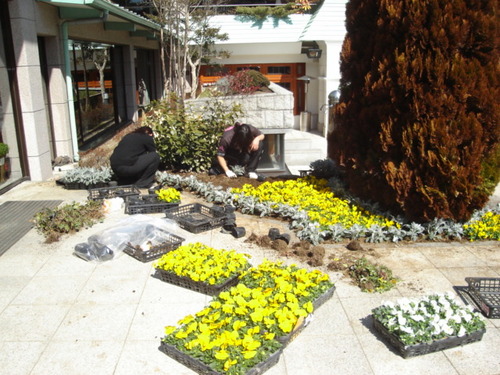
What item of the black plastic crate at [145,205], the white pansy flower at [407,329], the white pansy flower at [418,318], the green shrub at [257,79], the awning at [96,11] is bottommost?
the white pansy flower at [407,329]

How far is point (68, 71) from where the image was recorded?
1038 centimetres

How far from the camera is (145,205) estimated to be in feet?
24.1

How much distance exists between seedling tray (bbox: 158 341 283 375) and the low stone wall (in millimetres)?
7080

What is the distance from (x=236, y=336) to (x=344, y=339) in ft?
3.47

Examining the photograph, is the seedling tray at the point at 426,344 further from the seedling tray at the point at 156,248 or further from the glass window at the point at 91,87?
the glass window at the point at 91,87

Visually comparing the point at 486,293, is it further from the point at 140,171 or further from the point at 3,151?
Answer: the point at 3,151

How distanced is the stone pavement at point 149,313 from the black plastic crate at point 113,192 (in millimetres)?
1401

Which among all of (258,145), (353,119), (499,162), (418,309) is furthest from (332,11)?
(418,309)

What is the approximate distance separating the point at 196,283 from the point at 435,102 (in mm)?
3620

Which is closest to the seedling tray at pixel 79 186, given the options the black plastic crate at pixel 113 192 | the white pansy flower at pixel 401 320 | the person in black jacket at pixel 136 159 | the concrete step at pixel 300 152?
the person in black jacket at pixel 136 159

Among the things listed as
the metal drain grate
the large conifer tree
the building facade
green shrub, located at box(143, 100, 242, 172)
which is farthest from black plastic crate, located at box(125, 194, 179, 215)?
the large conifer tree

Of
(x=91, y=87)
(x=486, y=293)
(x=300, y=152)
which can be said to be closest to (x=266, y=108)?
(x=300, y=152)

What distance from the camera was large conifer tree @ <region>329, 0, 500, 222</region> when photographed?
19.6 ft

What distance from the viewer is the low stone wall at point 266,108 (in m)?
10.4
